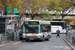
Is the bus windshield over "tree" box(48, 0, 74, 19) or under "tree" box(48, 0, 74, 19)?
under

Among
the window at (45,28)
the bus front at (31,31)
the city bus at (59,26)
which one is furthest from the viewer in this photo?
the city bus at (59,26)

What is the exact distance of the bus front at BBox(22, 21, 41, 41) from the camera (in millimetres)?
25500

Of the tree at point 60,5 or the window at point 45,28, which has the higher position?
the tree at point 60,5

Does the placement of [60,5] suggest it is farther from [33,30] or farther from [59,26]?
[33,30]

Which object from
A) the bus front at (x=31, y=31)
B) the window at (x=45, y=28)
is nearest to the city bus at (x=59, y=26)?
the window at (x=45, y=28)

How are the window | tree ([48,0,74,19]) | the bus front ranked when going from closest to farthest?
the bus front
the window
tree ([48,0,74,19])

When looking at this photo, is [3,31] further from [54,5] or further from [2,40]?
[54,5]

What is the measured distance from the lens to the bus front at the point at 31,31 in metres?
25.5

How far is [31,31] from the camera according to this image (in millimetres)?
25578

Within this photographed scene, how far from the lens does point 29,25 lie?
26.0m

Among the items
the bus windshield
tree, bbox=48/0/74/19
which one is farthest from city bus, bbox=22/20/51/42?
tree, bbox=48/0/74/19

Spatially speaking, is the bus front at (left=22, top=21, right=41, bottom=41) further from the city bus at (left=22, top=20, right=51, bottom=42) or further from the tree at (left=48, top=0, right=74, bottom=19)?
the tree at (left=48, top=0, right=74, bottom=19)

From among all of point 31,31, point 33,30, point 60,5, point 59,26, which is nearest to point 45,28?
→ point 33,30

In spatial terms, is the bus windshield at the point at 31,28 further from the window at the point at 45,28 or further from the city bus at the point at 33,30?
the window at the point at 45,28
